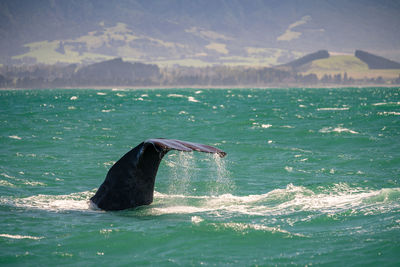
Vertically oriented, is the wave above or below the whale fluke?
below

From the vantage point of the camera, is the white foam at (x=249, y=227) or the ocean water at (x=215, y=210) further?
the white foam at (x=249, y=227)

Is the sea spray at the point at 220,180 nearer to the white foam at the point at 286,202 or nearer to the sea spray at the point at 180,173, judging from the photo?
the sea spray at the point at 180,173

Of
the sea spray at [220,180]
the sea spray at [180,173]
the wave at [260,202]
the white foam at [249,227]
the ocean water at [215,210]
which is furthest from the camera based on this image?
the sea spray at [180,173]

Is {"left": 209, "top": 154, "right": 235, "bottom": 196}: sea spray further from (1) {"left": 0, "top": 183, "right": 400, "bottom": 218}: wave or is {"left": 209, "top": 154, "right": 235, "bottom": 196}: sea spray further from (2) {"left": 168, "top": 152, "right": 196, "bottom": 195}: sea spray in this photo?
(1) {"left": 0, "top": 183, "right": 400, "bottom": 218}: wave

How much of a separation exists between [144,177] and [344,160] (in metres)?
11.5

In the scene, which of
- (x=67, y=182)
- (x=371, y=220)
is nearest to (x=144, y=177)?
(x=371, y=220)

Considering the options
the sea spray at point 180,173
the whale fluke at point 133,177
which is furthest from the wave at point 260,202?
the sea spray at point 180,173

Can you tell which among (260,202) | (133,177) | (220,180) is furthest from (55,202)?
(220,180)

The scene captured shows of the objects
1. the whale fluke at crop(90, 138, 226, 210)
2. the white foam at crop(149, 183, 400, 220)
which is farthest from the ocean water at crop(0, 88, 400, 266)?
the whale fluke at crop(90, 138, 226, 210)

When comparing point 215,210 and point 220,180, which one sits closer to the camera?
point 215,210

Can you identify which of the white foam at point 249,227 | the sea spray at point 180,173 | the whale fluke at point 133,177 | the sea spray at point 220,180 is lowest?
the sea spray at point 180,173

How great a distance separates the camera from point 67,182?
15156 mm

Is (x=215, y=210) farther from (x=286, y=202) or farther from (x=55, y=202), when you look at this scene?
(x=55, y=202)

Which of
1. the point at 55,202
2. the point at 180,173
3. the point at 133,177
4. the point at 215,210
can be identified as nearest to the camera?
the point at 133,177
